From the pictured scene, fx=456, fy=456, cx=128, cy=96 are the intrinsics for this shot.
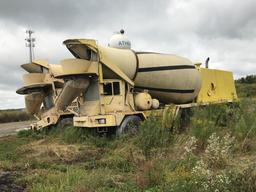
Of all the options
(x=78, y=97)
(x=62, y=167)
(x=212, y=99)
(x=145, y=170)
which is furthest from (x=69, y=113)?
(x=145, y=170)

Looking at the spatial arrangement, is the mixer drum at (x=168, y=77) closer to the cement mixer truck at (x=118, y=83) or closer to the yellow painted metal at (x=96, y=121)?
the cement mixer truck at (x=118, y=83)

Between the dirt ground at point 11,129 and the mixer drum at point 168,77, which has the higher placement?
the mixer drum at point 168,77

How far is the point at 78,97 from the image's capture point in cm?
1788

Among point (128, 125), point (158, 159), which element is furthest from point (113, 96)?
point (158, 159)

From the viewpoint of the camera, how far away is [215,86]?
23.2m

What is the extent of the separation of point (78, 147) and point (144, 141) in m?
4.90

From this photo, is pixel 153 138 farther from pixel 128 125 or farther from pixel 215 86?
pixel 215 86

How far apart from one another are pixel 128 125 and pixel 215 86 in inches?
315

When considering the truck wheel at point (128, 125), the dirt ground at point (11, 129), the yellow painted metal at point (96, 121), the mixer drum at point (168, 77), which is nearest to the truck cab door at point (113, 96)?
the truck wheel at point (128, 125)

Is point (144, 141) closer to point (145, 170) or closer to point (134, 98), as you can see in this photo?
point (145, 170)

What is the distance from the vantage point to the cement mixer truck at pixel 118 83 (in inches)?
665

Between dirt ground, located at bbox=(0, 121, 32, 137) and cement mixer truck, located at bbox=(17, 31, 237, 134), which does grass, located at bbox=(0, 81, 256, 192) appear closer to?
cement mixer truck, located at bbox=(17, 31, 237, 134)

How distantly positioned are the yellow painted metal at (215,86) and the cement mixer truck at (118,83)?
1.56 metres

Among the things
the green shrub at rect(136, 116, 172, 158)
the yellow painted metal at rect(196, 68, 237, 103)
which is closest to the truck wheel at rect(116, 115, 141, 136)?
the green shrub at rect(136, 116, 172, 158)
